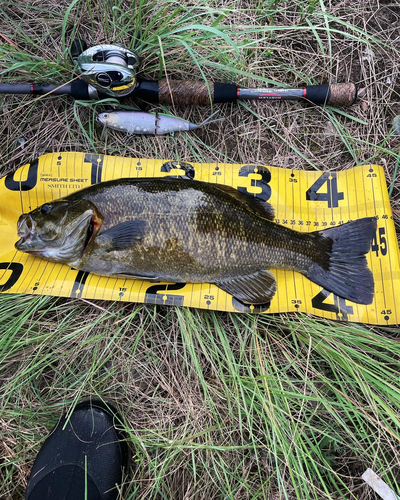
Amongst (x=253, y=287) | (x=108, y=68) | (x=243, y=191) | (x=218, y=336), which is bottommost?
(x=218, y=336)

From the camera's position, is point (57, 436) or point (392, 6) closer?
point (57, 436)

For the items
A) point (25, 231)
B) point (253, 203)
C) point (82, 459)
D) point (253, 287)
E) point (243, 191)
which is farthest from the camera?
point (243, 191)

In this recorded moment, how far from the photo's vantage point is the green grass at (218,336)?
2.55m

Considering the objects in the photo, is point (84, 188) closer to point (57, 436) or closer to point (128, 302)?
point (128, 302)

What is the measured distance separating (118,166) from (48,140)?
82cm

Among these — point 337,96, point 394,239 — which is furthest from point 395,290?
point 337,96

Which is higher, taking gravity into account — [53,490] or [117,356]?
[117,356]

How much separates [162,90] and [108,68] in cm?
52

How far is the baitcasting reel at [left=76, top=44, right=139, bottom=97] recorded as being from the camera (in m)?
2.78

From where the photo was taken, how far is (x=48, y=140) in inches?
127

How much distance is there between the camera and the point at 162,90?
3031 millimetres

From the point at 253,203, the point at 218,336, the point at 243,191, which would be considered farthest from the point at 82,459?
the point at 243,191

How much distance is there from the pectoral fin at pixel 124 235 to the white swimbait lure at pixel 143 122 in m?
1.07

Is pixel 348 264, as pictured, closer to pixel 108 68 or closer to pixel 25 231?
pixel 108 68
